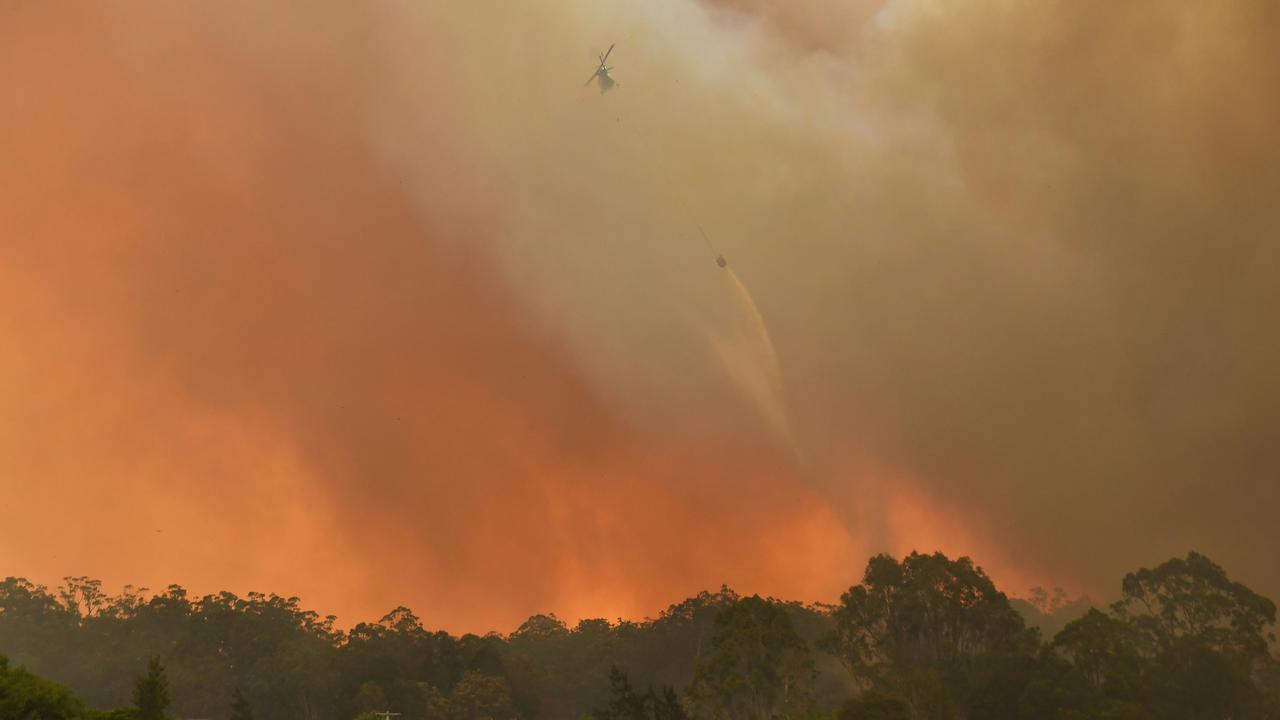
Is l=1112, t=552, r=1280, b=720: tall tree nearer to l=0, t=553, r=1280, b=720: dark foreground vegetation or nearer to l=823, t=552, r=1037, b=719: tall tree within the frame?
l=0, t=553, r=1280, b=720: dark foreground vegetation

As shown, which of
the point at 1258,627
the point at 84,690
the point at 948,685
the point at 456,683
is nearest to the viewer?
the point at 948,685

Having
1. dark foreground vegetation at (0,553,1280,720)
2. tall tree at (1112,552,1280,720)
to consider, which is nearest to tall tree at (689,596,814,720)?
dark foreground vegetation at (0,553,1280,720)

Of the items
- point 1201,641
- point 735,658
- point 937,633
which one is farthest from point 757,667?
point 1201,641

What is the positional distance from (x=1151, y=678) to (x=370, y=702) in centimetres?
6485

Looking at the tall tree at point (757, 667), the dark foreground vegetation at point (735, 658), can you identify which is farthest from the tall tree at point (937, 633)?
the tall tree at point (757, 667)

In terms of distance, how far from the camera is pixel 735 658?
7781 centimetres

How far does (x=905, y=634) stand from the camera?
8675 cm

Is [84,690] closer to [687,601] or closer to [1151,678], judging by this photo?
[687,601]

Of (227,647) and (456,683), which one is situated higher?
(227,647)

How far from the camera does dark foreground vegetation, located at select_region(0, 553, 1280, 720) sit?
242 ft

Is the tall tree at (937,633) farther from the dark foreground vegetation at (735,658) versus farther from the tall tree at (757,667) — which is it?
the tall tree at (757,667)

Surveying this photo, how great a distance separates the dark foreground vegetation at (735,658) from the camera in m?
73.6

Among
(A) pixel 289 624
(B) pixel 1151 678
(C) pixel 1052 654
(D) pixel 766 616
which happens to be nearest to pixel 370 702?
(A) pixel 289 624

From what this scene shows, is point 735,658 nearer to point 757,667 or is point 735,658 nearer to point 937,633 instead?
point 757,667
